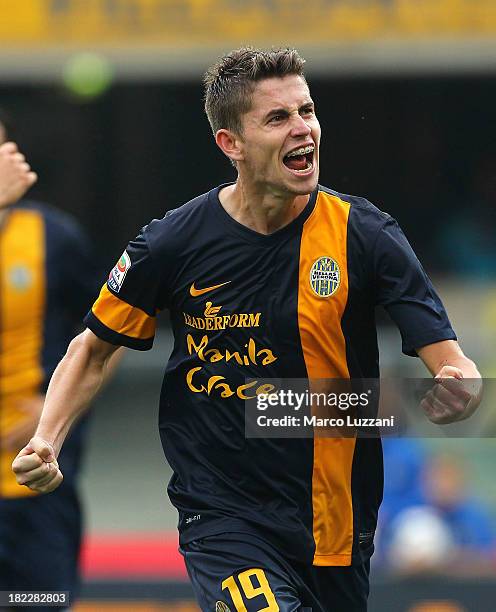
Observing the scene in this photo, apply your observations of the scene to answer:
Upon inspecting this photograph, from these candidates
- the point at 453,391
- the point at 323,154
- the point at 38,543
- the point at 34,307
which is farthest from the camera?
the point at 323,154

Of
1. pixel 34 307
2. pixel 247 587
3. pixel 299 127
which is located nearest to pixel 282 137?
pixel 299 127

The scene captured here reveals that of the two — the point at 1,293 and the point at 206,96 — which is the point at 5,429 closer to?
the point at 1,293

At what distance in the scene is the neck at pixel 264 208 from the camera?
4.43 meters

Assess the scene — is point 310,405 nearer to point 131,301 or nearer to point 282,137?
point 131,301

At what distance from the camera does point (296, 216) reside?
175 inches

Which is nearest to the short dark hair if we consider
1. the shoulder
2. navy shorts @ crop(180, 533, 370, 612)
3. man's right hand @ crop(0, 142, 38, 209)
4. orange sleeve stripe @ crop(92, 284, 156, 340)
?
the shoulder

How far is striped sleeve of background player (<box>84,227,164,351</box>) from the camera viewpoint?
4.46m

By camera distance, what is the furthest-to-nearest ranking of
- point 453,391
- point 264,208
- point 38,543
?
point 38,543 < point 264,208 < point 453,391

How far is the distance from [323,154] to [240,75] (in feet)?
33.0

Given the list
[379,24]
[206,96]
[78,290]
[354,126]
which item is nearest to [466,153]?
[354,126]

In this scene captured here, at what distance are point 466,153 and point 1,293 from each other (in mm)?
9058

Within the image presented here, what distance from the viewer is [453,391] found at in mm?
3992

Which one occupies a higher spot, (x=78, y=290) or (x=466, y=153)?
(x=466, y=153)

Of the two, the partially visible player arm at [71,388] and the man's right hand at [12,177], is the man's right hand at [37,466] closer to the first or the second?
the partially visible player arm at [71,388]
